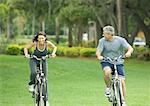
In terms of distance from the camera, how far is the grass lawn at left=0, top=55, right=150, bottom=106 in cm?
1465

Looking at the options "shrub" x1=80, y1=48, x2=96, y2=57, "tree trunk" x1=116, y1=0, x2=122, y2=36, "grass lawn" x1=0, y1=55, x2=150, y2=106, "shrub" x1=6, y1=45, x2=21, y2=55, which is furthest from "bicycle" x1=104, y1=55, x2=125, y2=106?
"shrub" x1=6, y1=45, x2=21, y2=55

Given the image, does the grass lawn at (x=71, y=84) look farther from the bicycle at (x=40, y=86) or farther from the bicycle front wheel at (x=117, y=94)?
the bicycle front wheel at (x=117, y=94)

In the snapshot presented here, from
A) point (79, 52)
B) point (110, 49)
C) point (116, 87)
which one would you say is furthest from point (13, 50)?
point (116, 87)

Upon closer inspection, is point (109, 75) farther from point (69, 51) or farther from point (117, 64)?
point (69, 51)

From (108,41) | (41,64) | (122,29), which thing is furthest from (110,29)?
(122,29)

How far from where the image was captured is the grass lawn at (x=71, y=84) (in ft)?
48.1

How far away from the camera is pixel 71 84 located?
2180cm

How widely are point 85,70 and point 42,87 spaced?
18164 mm

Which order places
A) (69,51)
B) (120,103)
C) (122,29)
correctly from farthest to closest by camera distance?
1. (69,51)
2. (122,29)
3. (120,103)

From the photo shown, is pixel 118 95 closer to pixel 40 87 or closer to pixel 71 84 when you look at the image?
pixel 40 87

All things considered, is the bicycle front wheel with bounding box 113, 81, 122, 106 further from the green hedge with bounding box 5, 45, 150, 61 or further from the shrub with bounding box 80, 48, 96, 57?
the shrub with bounding box 80, 48, 96, 57

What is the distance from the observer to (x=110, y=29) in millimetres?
10570

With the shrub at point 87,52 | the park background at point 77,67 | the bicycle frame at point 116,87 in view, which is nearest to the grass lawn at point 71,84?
the park background at point 77,67

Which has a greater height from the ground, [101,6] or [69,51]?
[101,6]
